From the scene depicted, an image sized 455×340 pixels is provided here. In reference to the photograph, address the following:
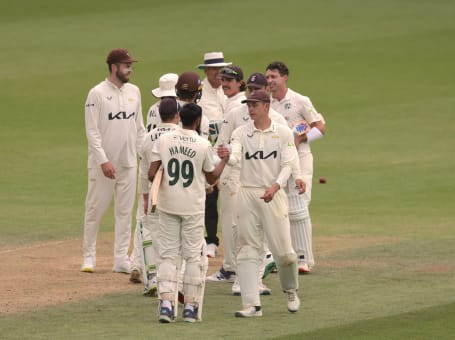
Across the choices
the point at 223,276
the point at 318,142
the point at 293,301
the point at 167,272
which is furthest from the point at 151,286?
the point at 318,142

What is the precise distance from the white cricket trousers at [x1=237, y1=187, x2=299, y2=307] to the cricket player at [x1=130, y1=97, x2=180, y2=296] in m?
0.82

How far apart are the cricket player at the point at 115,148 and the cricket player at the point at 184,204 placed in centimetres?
261

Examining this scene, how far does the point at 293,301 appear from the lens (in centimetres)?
1109

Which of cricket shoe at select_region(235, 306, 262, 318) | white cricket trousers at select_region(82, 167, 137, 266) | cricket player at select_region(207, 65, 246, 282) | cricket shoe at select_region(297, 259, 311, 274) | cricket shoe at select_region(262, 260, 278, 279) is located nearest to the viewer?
cricket shoe at select_region(235, 306, 262, 318)

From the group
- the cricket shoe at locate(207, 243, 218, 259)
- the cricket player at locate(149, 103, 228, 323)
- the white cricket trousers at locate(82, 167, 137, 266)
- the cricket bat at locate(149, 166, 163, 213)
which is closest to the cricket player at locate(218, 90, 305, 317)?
the cricket player at locate(149, 103, 228, 323)

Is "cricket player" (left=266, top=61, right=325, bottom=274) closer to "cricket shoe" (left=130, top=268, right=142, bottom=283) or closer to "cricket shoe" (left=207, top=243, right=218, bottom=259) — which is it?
"cricket shoe" (left=207, top=243, right=218, bottom=259)

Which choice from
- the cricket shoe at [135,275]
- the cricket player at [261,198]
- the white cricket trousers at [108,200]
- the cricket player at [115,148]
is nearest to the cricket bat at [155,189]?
the cricket player at [261,198]

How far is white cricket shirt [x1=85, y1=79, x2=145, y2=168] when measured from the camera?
44.0 feet

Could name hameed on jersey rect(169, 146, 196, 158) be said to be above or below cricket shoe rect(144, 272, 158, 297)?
above

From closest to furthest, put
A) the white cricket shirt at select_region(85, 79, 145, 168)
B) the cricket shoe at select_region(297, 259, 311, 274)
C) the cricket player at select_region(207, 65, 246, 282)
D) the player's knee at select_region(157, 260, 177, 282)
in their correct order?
the player's knee at select_region(157, 260, 177, 282), the cricket player at select_region(207, 65, 246, 282), the cricket shoe at select_region(297, 259, 311, 274), the white cricket shirt at select_region(85, 79, 145, 168)

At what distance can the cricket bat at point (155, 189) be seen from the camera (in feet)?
34.7

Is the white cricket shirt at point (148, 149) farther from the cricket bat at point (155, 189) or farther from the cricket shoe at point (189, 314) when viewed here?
the cricket shoe at point (189, 314)

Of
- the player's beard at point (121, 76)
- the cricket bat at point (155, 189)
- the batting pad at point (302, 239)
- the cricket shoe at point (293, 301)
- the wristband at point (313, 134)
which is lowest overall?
the cricket shoe at point (293, 301)

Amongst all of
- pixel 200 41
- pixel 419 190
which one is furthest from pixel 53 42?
pixel 419 190
